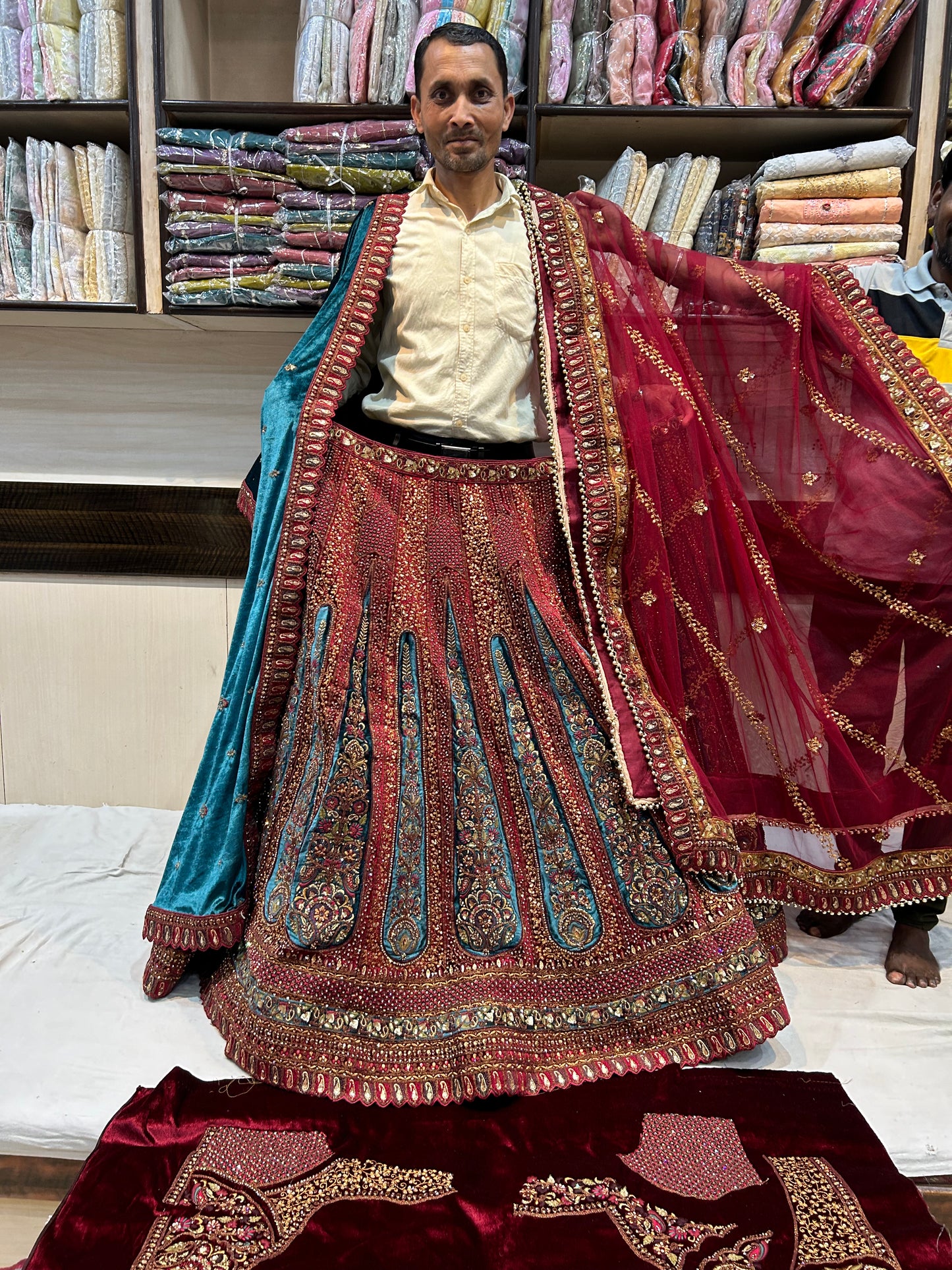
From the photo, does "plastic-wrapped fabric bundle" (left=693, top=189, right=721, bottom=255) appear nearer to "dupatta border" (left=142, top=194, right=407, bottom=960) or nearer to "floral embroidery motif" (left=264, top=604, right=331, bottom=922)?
"dupatta border" (left=142, top=194, right=407, bottom=960)

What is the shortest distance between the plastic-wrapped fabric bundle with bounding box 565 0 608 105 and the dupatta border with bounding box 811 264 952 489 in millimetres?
667

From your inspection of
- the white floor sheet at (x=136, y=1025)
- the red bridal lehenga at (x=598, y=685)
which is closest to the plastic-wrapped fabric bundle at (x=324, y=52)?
the red bridal lehenga at (x=598, y=685)

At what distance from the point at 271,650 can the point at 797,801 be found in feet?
3.24

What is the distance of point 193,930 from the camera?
1.52m

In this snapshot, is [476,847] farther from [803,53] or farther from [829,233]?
[803,53]

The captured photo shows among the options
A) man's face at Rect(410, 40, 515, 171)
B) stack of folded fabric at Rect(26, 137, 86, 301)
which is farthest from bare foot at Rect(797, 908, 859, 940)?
stack of folded fabric at Rect(26, 137, 86, 301)

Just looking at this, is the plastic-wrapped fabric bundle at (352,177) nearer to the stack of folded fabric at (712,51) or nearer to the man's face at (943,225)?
the stack of folded fabric at (712,51)

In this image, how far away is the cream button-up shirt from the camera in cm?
162

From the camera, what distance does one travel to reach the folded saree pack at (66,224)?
203cm

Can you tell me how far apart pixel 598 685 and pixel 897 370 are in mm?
813

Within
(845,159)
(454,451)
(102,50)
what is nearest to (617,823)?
(454,451)

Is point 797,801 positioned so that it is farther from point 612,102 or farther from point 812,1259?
point 612,102

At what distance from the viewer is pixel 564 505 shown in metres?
A: 1.61

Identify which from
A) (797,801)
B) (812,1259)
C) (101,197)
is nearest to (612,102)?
(101,197)
